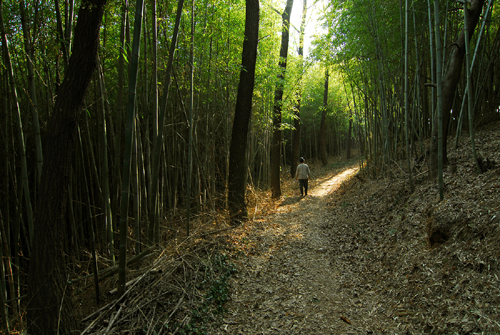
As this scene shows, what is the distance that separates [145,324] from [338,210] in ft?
14.9

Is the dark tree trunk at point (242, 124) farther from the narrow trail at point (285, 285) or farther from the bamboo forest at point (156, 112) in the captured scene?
the narrow trail at point (285, 285)

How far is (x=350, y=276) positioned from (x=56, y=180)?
3.09 m

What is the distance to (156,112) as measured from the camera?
291 cm

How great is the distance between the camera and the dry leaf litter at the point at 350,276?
2.15 metres

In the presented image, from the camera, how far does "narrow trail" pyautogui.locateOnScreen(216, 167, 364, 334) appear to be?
2502mm

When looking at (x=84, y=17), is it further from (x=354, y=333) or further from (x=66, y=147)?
(x=354, y=333)

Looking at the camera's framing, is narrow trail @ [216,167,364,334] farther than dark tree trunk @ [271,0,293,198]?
No

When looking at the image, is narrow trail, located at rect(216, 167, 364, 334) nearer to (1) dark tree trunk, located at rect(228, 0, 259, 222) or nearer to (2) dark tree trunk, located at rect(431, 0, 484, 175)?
(1) dark tree trunk, located at rect(228, 0, 259, 222)

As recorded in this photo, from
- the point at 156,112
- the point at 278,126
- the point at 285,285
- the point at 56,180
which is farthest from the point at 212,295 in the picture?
the point at 278,126

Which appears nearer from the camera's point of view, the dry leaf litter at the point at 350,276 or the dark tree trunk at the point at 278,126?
the dry leaf litter at the point at 350,276

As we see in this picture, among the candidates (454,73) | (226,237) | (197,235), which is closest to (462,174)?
(454,73)

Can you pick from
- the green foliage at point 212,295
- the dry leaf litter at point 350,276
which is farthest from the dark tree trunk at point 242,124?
the green foliage at point 212,295

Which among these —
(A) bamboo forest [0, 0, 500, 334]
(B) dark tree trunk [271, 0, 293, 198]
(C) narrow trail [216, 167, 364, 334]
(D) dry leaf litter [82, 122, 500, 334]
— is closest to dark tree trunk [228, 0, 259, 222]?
(A) bamboo forest [0, 0, 500, 334]

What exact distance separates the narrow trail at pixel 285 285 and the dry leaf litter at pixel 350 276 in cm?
1
